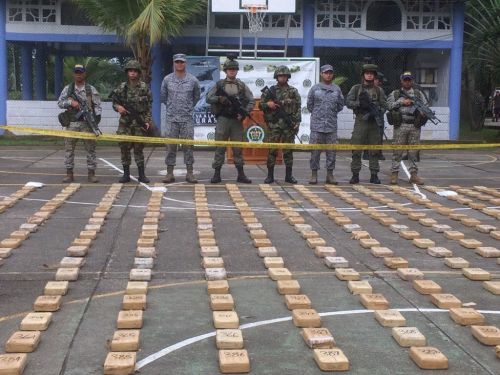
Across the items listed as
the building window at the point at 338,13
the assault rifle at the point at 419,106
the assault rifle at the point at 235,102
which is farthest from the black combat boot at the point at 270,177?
the building window at the point at 338,13

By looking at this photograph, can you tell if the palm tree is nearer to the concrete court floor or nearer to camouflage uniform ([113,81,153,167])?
camouflage uniform ([113,81,153,167])

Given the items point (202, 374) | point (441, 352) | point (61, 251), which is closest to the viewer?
point (202, 374)

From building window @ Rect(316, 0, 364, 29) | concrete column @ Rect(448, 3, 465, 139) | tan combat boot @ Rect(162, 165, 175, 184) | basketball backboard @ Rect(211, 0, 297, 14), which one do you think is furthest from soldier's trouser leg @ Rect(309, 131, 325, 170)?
concrete column @ Rect(448, 3, 465, 139)

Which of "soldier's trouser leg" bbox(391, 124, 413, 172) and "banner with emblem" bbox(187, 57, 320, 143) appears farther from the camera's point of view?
"banner with emblem" bbox(187, 57, 320, 143)

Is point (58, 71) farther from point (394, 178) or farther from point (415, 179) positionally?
point (415, 179)

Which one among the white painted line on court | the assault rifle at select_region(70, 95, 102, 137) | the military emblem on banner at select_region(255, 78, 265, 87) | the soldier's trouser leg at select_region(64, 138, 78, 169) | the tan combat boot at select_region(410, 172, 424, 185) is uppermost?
the military emblem on banner at select_region(255, 78, 265, 87)

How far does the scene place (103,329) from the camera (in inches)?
176

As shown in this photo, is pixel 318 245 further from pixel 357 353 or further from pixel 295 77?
pixel 295 77

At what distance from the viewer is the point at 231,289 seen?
5418mm

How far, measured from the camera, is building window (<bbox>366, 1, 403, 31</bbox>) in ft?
63.5

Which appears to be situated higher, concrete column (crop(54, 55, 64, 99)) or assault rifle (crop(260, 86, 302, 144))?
concrete column (crop(54, 55, 64, 99))

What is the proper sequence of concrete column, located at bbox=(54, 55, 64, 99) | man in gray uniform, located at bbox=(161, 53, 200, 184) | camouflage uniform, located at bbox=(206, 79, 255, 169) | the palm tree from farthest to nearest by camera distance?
concrete column, located at bbox=(54, 55, 64, 99), the palm tree, camouflage uniform, located at bbox=(206, 79, 255, 169), man in gray uniform, located at bbox=(161, 53, 200, 184)

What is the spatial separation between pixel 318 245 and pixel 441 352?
2.79 metres

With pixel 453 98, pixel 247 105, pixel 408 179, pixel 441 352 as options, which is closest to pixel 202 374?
pixel 441 352
